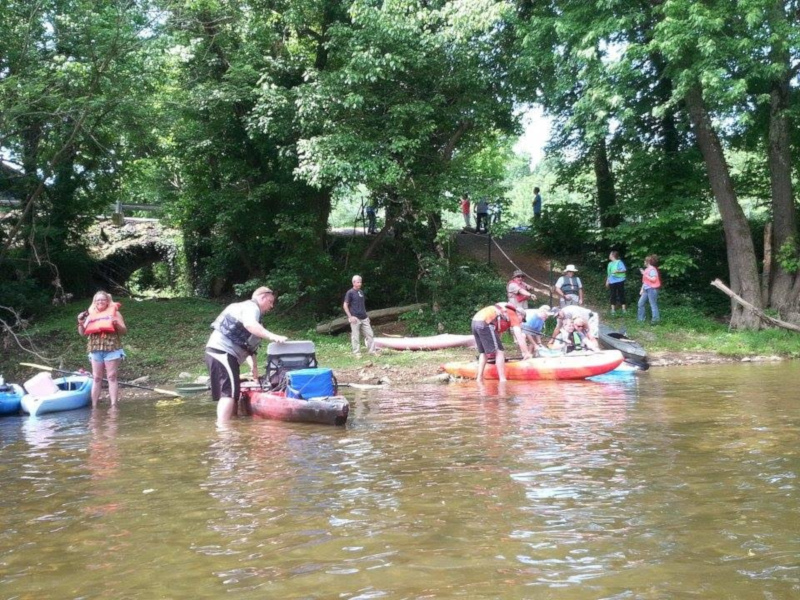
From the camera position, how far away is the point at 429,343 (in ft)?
55.3

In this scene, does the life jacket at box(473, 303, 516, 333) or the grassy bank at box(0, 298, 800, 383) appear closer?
the life jacket at box(473, 303, 516, 333)

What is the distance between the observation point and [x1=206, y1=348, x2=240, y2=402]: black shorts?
915cm

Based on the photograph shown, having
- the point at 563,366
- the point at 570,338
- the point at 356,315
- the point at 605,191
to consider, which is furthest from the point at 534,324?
the point at 605,191

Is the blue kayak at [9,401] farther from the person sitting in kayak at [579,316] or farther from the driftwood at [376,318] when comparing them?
the person sitting in kayak at [579,316]

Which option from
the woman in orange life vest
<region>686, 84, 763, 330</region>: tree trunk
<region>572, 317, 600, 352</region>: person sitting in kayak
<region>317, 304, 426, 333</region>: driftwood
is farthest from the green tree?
<region>686, 84, 763, 330</region>: tree trunk

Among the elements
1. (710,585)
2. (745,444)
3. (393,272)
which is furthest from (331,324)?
(710,585)

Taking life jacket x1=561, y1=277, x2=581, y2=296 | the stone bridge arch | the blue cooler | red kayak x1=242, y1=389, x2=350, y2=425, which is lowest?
red kayak x1=242, y1=389, x2=350, y2=425

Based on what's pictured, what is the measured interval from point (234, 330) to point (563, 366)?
5898 millimetres

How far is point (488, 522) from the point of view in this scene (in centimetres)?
488

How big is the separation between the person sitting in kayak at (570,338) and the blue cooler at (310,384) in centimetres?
585

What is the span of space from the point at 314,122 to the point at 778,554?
14281 millimetres

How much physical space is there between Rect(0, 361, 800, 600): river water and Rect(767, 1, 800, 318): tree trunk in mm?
9492

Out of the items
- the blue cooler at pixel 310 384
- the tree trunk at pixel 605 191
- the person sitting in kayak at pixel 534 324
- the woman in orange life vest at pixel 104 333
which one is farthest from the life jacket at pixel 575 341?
the tree trunk at pixel 605 191

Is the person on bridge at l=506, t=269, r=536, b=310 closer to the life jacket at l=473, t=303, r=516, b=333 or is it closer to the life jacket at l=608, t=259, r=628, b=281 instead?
the life jacket at l=473, t=303, r=516, b=333
